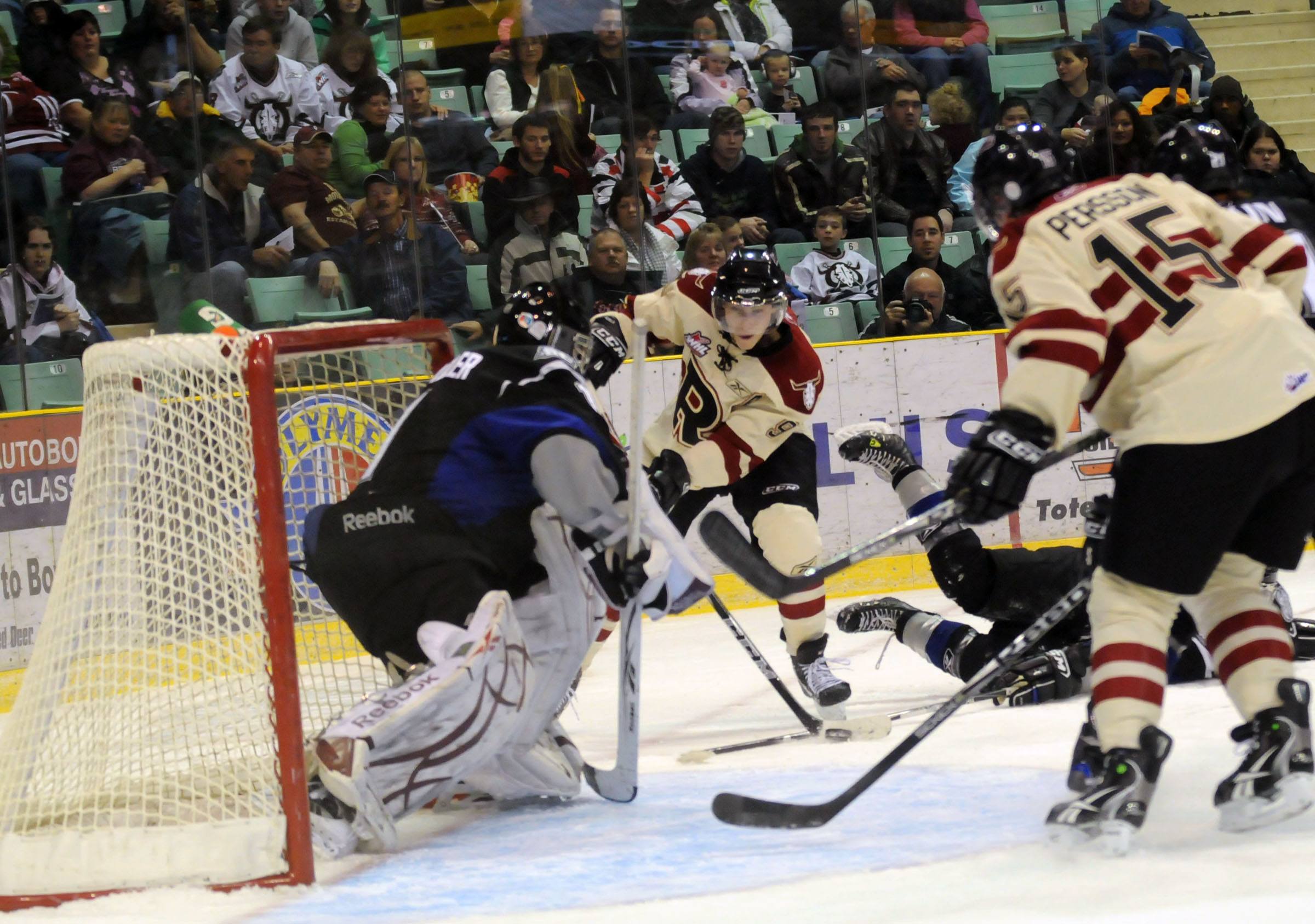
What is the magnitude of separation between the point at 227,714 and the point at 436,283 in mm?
3557

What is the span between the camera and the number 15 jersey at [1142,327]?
2.20 metres

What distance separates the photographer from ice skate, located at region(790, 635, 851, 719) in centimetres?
361

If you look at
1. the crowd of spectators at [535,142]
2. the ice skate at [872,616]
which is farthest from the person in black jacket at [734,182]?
the ice skate at [872,616]

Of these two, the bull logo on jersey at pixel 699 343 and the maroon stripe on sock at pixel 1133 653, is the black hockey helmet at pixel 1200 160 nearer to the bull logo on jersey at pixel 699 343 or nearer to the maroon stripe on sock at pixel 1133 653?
the maroon stripe on sock at pixel 1133 653

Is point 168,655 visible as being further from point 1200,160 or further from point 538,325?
point 1200,160

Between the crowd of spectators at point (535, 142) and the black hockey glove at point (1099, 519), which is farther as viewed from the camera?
the crowd of spectators at point (535, 142)

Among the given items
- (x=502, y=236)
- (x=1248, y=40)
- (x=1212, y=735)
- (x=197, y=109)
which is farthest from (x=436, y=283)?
(x=1248, y=40)

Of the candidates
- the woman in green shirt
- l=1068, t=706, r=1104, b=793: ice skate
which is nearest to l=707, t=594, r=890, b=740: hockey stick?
l=1068, t=706, r=1104, b=793: ice skate

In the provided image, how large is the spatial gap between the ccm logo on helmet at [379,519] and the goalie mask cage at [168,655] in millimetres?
287

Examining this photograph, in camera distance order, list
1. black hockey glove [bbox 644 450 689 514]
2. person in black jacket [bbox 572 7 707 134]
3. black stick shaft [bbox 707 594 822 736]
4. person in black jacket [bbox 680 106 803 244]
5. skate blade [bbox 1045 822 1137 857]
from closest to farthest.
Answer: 1. skate blade [bbox 1045 822 1137 857]
2. black stick shaft [bbox 707 594 822 736]
3. black hockey glove [bbox 644 450 689 514]
4. person in black jacket [bbox 572 7 707 134]
5. person in black jacket [bbox 680 106 803 244]

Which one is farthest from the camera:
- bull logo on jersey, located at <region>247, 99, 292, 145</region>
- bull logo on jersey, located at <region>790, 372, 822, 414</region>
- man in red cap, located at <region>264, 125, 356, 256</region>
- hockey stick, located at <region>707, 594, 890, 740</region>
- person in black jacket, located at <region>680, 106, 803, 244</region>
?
person in black jacket, located at <region>680, 106, 803, 244</region>

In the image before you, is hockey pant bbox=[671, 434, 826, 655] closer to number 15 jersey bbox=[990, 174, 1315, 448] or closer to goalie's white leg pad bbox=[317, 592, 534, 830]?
goalie's white leg pad bbox=[317, 592, 534, 830]

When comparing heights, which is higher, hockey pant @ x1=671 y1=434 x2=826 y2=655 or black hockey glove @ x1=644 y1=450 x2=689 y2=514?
black hockey glove @ x1=644 y1=450 x2=689 y2=514

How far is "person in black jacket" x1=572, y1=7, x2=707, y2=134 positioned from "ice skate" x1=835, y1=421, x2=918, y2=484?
2.77 metres
